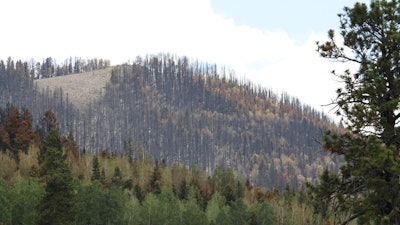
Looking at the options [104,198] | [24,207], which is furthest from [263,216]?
[24,207]

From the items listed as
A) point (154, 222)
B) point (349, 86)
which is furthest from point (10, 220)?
point (349, 86)

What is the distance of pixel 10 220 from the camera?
63.3m

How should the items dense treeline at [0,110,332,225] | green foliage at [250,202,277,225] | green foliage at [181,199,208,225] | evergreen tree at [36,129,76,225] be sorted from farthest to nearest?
1. green foliage at [250,202,277,225]
2. green foliage at [181,199,208,225]
3. dense treeline at [0,110,332,225]
4. evergreen tree at [36,129,76,225]

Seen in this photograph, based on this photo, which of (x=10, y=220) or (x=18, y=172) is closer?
(x=10, y=220)

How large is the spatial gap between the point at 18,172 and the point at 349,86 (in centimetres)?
9104

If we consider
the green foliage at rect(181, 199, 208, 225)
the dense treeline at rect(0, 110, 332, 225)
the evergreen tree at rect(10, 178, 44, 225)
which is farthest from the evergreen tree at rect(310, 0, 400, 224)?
the green foliage at rect(181, 199, 208, 225)

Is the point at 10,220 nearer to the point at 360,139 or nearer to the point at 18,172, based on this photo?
the point at 18,172

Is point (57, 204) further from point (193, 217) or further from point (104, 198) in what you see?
point (193, 217)

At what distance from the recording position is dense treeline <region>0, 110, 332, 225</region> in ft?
188

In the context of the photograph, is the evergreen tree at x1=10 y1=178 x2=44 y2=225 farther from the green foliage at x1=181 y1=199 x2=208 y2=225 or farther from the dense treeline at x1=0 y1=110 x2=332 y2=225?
the green foliage at x1=181 y1=199 x2=208 y2=225

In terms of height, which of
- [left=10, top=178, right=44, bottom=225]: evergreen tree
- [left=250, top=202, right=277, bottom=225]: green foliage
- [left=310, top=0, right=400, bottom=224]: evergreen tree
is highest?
[left=310, top=0, right=400, bottom=224]: evergreen tree

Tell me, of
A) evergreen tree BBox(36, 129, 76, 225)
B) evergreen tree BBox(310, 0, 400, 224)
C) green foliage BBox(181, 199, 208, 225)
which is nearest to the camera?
evergreen tree BBox(310, 0, 400, 224)

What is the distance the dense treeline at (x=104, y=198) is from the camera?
57.4m

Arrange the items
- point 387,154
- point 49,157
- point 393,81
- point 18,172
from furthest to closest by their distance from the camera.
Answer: point 18,172
point 49,157
point 393,81
point 387,154
